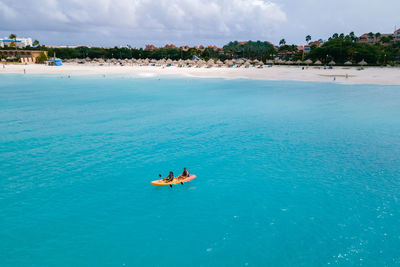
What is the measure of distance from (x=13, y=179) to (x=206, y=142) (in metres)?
12.8

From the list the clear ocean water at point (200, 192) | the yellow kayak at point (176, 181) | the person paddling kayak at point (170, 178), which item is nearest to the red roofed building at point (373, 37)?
the clear ocean water at point (200, 192)

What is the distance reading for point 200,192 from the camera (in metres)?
14.4

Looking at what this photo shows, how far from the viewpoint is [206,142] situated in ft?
72.1

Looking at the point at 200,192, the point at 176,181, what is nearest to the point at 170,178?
the point at 176,181

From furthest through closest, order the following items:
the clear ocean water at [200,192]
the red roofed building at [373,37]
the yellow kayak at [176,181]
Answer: the red roofed building at [373,37] → the yellow kayak at [176,181] → the clear ocean water at [200,192]

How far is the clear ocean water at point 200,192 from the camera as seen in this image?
1034cm

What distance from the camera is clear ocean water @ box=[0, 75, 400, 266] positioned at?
10336mm

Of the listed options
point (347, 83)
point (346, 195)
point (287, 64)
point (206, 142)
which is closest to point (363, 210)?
point (346, 195)

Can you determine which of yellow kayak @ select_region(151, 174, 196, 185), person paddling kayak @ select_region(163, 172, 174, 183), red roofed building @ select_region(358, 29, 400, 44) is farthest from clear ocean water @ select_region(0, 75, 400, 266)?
red roofed building @ select_region(358, 29, 400, 44)

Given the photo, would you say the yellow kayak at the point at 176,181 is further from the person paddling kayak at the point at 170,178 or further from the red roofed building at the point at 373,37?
the red roofed building at the point at 373,37

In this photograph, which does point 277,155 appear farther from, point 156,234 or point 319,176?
point 156,234

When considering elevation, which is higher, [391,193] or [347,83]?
[347,83]

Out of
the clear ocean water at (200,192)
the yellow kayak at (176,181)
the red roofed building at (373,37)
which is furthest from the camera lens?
the red roofed building at (373,37)

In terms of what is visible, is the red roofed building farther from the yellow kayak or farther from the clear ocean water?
the yellow kayak
